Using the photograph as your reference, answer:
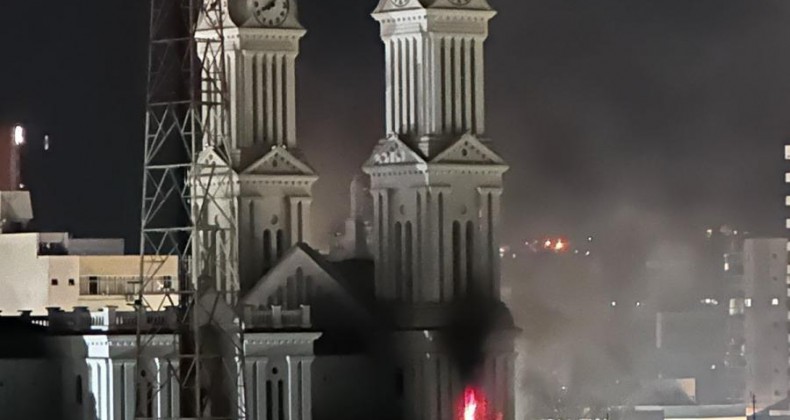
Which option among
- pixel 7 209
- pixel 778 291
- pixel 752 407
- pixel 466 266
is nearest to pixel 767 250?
pixel 778 291

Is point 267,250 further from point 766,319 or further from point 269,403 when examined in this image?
point 766,319

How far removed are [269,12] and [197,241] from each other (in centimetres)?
804

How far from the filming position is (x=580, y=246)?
11706 cm

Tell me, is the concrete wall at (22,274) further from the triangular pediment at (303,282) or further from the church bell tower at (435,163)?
the church bell tower at (435,163)

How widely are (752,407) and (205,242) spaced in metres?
47.5

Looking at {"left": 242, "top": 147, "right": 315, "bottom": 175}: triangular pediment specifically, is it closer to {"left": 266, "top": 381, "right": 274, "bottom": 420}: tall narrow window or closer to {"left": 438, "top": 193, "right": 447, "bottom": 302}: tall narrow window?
{"left": 438, "top": 193, "right": 447, "bottom": 302}: tall narrow window

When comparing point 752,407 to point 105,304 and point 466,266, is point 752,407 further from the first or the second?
point 466,266

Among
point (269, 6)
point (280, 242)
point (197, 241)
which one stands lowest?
point (280, 242)

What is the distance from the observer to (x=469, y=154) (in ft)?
296

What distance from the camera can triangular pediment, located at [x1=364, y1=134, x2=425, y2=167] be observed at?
89750mm

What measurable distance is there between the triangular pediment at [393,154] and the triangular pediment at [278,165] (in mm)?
2637

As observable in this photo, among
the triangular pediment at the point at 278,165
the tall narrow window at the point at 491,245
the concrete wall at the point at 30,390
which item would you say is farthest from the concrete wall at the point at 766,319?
the concrete wall at the point at 30,390

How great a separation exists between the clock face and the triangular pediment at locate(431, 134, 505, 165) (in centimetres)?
580

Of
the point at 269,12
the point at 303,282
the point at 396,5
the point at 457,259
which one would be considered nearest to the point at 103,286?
the point at 303,282
